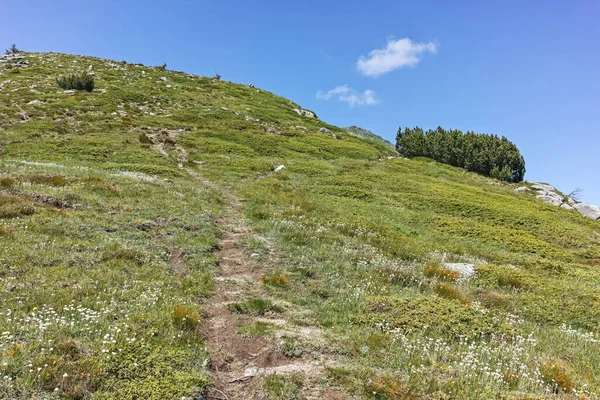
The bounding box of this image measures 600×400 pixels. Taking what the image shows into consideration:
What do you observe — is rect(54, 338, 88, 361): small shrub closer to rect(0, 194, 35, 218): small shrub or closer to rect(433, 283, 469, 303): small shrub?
rect(0, 194, 35, 218): small shrub

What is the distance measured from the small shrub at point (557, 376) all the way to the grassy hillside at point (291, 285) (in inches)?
1.8

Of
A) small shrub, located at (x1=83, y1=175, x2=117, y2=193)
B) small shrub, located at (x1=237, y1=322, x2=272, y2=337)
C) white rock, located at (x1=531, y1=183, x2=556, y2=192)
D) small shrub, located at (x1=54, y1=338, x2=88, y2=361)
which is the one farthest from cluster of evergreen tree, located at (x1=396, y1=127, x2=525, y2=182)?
small shrub, located at (x1=54, y1=338, x2=88, y2=361)

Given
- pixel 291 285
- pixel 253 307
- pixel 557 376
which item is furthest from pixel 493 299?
pixel 253 307

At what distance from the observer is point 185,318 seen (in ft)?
30.2

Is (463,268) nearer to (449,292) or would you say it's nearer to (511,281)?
(511,281)

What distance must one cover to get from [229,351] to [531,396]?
256 inches

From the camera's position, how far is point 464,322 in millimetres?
10797

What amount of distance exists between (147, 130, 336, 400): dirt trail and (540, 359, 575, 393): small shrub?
192 inches

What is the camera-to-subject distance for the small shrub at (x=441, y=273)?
51.9ft

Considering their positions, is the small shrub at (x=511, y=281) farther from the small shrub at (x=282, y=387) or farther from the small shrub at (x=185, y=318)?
the small shrub at (x=185, y=318)

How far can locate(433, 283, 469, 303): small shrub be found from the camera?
43.6 ft

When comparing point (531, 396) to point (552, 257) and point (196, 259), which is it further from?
point (552, 257)

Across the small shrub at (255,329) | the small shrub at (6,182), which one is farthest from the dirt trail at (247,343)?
the small shrub at (6,182)

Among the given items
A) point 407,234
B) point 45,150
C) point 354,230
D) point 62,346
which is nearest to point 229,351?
point 62,346
